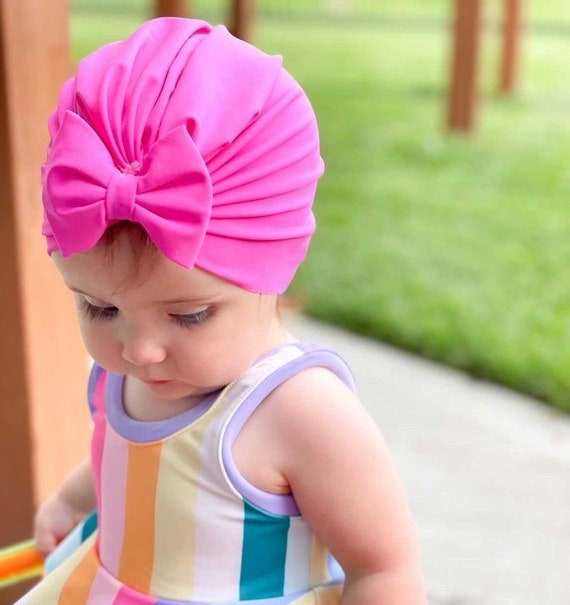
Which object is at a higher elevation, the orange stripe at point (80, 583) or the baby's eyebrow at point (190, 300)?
the baby's eyebrow at point (190, 300)

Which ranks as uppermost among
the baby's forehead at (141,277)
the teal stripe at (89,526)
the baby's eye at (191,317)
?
the baby's forehead at (141,277)

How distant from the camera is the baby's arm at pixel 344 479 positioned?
74 cm

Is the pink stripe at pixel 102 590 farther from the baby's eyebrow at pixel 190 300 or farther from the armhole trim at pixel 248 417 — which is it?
the baby's eyebrow at pixel 190 300

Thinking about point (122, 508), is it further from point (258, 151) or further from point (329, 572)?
point (258, 151)

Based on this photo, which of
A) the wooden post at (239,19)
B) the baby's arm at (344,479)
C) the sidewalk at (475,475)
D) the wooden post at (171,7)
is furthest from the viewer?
the wooden post at (239,19)

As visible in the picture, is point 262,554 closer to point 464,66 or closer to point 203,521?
point 203,521

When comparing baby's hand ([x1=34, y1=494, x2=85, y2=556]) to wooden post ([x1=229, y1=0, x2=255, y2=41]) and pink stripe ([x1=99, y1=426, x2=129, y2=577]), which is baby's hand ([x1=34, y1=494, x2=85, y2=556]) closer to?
pink stripe ([x1=99, y1=426, x2=129, y2=577])

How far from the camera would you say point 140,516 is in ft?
2.62

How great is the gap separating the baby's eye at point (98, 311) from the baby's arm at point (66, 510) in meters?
0.26

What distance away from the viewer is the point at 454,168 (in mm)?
3219

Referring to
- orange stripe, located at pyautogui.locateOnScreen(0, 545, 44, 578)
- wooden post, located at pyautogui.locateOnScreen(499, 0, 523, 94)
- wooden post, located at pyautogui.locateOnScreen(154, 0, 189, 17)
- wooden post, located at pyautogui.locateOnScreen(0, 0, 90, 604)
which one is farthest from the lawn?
orange stripe, located at pyautogui.locateOnScreen(0, 545, 44, 578)

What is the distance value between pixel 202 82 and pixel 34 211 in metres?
0.42

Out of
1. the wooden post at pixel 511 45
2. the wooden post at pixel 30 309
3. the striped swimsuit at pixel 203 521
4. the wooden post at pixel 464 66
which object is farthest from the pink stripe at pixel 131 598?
the wooden post at pixel 511 45

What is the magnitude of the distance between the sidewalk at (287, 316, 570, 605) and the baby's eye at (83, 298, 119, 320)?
0.75 meters
